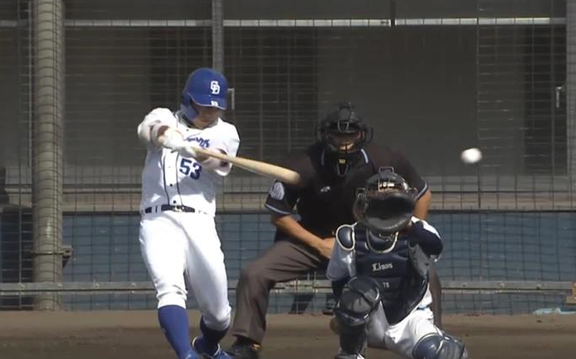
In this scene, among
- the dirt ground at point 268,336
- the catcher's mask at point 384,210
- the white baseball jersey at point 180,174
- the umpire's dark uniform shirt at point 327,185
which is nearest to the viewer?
the catcher's mask at point 384,210

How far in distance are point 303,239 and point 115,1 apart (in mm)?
4043

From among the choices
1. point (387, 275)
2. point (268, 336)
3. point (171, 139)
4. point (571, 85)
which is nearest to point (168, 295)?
point (171, 139)

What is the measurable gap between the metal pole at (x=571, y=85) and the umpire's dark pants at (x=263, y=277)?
137 inches

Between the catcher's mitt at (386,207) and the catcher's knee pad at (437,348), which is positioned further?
the catcher's mitt at (386,207)

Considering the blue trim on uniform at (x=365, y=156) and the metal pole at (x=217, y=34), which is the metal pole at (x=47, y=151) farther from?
the blue trim on uniform at (x=365, y=156)

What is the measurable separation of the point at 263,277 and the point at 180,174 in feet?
2.65

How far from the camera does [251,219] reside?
34.9 feet

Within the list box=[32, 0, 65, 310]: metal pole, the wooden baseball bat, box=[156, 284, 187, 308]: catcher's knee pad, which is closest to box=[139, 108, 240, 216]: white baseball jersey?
the wooden baseball bat

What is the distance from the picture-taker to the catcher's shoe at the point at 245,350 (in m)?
7.40

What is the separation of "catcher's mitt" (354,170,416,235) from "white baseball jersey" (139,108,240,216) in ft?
3.73

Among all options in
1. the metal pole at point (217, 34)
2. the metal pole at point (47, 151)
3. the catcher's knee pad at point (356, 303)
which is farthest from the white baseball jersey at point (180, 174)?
the metal pole at point (217, 34)

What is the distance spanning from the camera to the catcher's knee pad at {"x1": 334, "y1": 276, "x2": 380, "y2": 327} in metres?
6.00

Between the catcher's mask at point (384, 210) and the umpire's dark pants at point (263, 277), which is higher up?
the catcher's mask at point (384, 210)

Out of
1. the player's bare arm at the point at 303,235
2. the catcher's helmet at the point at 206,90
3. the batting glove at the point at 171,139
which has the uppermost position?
the catcher's helmet at the point at 206,90
